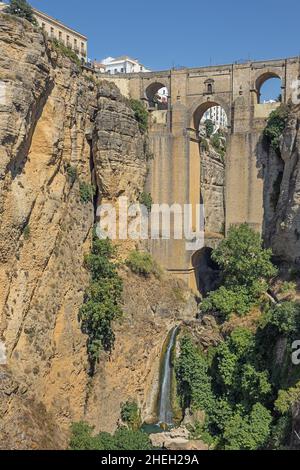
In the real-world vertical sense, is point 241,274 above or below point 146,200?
below

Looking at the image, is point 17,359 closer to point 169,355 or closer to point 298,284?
point 169,355

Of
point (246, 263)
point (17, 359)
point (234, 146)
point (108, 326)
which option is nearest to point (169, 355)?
point (108, 326)

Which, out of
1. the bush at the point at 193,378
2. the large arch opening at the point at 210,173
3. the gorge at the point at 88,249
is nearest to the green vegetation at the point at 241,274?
the gorge at the point at 88,249

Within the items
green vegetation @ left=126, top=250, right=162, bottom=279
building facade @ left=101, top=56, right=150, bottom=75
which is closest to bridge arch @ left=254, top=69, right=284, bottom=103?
green vegetation @ left=126, top=250, right=162, bottom=279

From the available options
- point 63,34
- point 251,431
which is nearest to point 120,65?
point 63,34

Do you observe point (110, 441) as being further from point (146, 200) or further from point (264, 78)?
point (264, 78)

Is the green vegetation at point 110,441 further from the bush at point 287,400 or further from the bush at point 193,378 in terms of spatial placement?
the bush at point 287,400

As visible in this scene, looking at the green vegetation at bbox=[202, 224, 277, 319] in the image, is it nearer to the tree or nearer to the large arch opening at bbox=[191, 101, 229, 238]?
the tree
